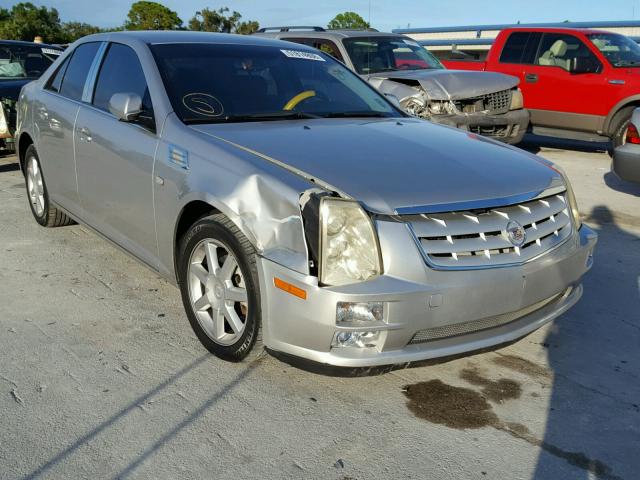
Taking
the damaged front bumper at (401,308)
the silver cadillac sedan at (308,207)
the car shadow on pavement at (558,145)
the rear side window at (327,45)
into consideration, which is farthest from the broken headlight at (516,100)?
the damaged front bumper at (401,308)

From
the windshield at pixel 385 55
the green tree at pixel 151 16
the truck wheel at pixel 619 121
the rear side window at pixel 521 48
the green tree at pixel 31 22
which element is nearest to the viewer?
the windshield at pixel 385 55

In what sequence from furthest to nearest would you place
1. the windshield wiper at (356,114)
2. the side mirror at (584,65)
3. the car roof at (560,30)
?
the car roof at (560,30), the side mirror at (584,65), the windshield wiper at (356,114)

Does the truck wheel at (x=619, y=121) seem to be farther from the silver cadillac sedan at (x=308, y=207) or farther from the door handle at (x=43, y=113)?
the door handle at (x=43, y=113)

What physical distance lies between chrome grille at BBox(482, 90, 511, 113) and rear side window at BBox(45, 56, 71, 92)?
206 inches

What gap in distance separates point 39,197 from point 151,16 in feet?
188

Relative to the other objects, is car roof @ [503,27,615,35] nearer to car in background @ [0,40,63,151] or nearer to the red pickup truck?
the red pickup truck

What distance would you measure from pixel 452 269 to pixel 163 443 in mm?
1361

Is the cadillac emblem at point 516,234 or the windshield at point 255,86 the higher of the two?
the windshield at point 255,86

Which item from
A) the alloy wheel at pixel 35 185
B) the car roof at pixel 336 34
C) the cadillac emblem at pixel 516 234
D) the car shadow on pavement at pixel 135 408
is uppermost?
the car roof at pixel 336 34

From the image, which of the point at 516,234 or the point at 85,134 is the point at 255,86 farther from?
the point at 516,234

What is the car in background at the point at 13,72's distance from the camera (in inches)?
337

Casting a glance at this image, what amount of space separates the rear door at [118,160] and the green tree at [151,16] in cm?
5578

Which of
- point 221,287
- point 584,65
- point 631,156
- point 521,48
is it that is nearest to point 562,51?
point 584,65

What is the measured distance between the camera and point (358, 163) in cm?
325
